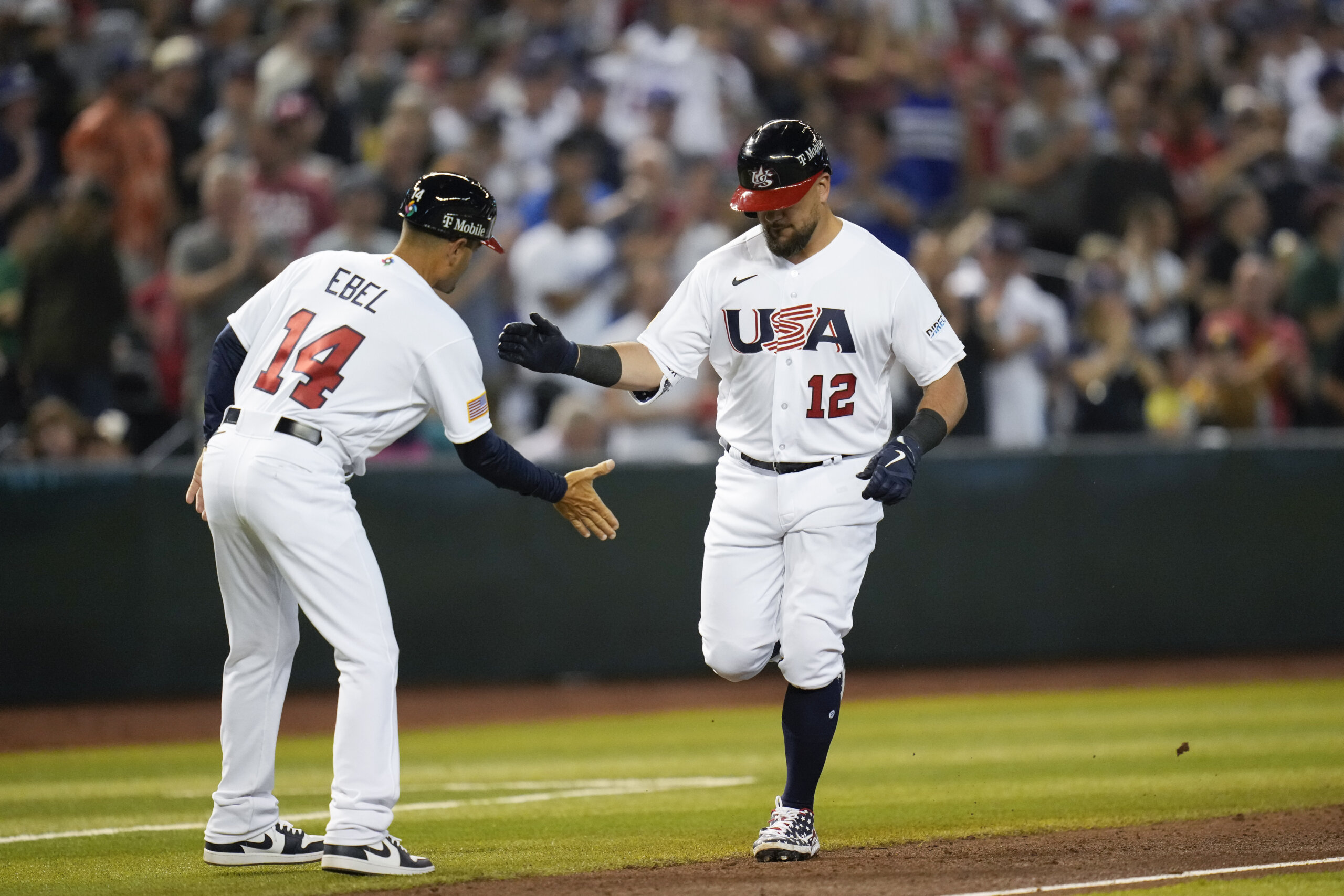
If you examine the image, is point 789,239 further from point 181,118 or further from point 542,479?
point 181,118

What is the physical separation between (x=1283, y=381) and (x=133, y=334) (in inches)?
336

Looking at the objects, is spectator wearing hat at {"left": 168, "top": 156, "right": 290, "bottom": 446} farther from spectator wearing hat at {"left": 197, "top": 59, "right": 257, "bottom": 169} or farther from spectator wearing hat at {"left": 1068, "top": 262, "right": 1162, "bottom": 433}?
spectator wearing hat at {"left": 1068, "top": 262, "right": 1162, "bottom": 433}

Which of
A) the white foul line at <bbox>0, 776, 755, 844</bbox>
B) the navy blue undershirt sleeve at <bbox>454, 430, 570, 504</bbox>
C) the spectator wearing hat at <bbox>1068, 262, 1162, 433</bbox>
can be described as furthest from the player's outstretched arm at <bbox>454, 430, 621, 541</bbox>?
the spectator wearing hat at <bbox>1068, 262, 1162, 433</bbox>

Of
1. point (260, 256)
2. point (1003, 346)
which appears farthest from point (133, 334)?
point (1003, 346)

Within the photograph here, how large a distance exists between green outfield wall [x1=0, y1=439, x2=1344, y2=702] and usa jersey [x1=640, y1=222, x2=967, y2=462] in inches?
204

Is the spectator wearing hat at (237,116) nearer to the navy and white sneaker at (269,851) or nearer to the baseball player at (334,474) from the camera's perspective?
the baseball player at (334,474)

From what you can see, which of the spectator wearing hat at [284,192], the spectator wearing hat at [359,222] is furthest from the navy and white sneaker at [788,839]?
the spectator wearing hat at [284,192]

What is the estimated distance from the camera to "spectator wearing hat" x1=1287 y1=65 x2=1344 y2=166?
16.5 meters

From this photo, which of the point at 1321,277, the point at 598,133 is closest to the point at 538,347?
the point at 598,133

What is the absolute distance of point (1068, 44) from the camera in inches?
659

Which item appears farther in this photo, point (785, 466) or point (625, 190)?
point (625, 190)

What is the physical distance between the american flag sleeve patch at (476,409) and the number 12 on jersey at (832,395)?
1127 mm

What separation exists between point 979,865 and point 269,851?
7.57 feet

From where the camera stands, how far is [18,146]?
38.8 ft
